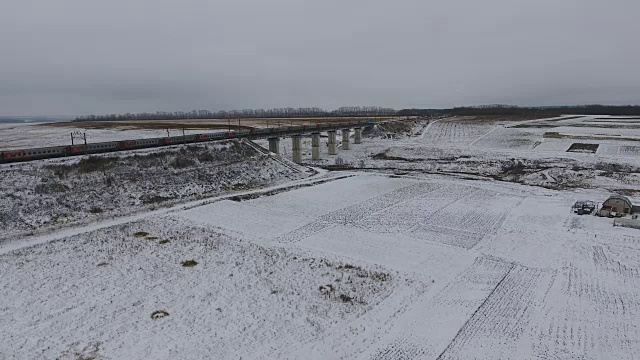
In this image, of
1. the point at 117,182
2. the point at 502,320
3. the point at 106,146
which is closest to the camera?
the point at 502,320

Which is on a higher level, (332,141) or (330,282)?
(332,141)

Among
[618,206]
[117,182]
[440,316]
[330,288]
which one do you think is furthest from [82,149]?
[618,206]

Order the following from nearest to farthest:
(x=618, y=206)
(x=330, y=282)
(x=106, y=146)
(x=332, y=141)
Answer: (x=330, y=282)
(x=618, y=206)
(x=106, y=146)
(x=332, y=141)

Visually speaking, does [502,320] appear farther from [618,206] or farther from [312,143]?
[312,143]

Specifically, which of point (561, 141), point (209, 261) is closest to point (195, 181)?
point (209, 261)

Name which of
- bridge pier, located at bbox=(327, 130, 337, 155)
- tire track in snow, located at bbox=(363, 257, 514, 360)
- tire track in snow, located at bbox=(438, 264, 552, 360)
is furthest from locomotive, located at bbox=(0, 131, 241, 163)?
tire track in snow, located at bbox=(438, 264, 552, 360)

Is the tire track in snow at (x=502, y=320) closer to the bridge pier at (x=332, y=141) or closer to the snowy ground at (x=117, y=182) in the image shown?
the snowy ground at (x=117, y=182)

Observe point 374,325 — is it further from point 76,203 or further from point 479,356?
point 76,203
